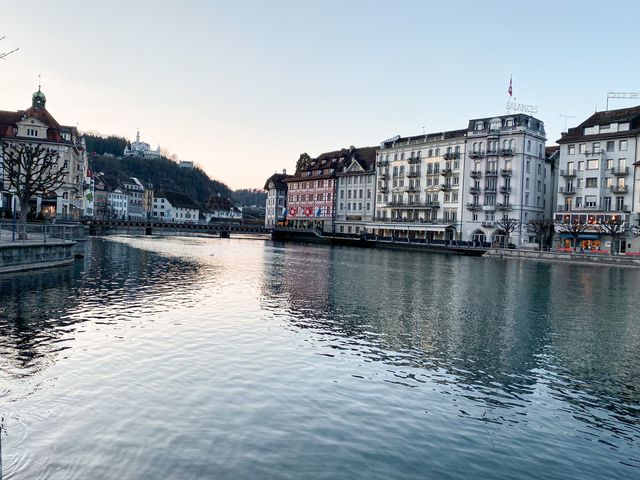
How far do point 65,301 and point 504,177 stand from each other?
297ft

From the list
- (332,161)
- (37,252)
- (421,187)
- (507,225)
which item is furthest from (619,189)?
(37,252)

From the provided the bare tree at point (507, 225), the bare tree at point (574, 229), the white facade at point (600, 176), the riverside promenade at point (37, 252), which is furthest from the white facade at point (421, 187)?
the riverside promenade at point (37, 252)

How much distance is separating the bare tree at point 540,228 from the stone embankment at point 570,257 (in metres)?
12.5

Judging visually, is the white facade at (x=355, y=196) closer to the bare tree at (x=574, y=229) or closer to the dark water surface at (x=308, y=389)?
the bare tree at (x=574, y=229)

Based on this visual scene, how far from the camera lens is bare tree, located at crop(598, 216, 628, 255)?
85887mm

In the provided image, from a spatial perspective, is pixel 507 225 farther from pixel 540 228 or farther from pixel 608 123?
pixel 608 123

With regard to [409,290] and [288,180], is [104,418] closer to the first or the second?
[409,290]

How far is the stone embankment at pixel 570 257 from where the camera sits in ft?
244

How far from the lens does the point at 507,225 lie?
320 feet

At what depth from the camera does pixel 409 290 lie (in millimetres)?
38656

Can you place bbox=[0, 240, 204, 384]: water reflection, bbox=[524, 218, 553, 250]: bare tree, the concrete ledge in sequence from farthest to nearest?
bbox=[524, 218, 553, 250]: bare tree → the concrete ledge → bbox=[0, 240, 204, 384]: water reflection

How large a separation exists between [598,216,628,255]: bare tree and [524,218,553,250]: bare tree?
10723mm

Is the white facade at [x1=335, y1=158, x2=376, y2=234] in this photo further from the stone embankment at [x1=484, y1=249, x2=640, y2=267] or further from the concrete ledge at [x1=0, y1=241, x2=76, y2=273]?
the concrete ledge at [x1=0, y1=241, x2=76, y2=273]

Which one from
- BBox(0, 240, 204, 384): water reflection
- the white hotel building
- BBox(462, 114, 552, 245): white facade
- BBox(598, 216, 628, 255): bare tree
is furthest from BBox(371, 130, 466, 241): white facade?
BBox(0, 240, 204, 384): water reflection
